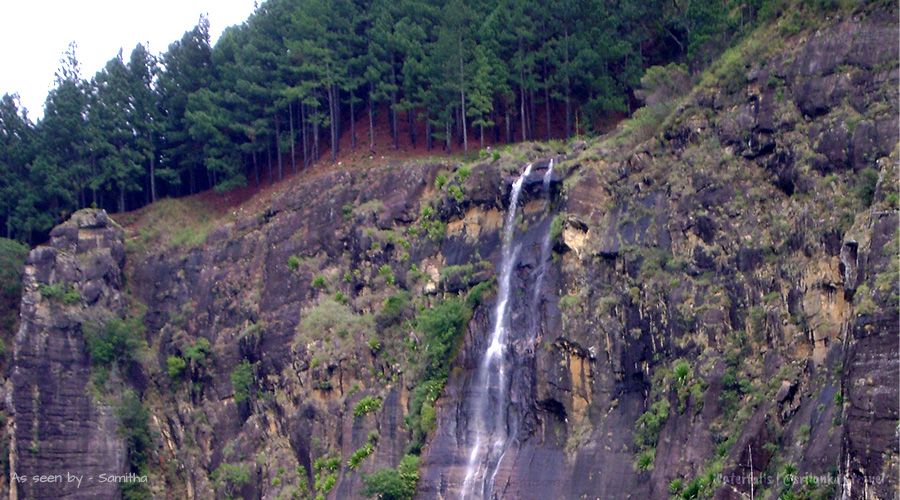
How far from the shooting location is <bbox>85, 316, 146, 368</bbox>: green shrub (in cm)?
6581

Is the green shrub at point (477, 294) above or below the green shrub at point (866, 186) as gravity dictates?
below

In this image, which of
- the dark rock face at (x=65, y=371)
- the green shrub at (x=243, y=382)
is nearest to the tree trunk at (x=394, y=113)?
the green shrub at (x=243, y=382)

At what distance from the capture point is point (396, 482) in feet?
173

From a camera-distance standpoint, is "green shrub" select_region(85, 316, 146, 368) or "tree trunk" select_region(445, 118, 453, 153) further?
"tree trunk" select_region(445, 118, 453, 153)

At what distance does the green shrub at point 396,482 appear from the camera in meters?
52.8

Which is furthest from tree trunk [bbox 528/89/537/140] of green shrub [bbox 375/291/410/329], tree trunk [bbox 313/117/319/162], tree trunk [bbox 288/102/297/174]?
green shrub [bbox 375/291/410/329]

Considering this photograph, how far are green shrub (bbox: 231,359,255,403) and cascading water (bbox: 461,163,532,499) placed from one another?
11880 mm

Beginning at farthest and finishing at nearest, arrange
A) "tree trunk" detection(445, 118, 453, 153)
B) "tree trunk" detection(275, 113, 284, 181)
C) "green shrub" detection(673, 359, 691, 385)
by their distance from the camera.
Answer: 1. "tree trunk" detection(275, 113, 284, 181)
2. "tree trunk" detection(445, 118, 453, 153)
3. "green shrub" detection(673, 359, 691, 385)

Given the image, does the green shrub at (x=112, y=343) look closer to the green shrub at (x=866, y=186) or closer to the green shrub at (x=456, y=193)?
the green shrub at (x=456, y=193)

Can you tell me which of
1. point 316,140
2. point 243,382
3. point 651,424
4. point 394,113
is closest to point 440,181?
point 394,113

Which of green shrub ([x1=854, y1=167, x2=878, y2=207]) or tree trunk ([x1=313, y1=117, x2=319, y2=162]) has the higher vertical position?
tree trunk ([x1=313, y1=117, x2=319, y2=162])

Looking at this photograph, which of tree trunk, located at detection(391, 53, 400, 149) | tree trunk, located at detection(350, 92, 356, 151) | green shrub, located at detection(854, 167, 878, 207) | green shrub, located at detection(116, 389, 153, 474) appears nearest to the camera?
green shrub, located at detection(854, 167, 878, 207)

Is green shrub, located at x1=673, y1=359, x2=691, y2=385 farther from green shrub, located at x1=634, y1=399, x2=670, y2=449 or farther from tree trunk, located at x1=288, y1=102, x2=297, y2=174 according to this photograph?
tree trunk, located at x1=288, y1=102, x2=297, y2=174

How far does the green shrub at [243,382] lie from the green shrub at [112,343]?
5964mm
